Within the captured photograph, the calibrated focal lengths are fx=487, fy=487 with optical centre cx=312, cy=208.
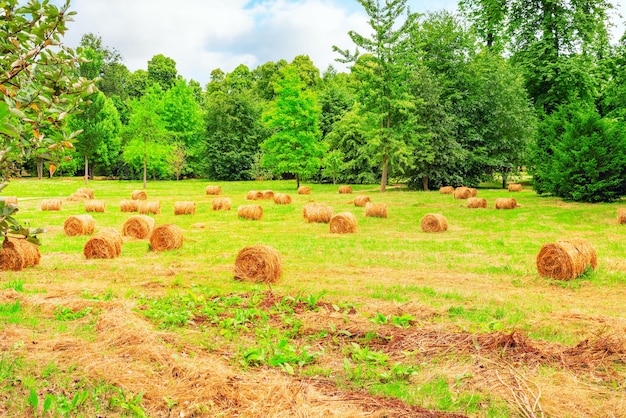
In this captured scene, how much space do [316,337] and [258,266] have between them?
3438 mm

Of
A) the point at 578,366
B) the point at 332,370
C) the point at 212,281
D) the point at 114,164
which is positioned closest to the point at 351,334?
the point at 332,370

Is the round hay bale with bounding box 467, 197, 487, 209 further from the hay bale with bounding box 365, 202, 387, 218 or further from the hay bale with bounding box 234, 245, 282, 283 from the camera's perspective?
the hay bale with bounding box 234, 245, 282, 283

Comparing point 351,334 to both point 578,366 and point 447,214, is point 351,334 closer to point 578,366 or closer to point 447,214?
point 578,366

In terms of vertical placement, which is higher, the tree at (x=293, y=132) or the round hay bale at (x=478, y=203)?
the tree at (x=293, y=132)

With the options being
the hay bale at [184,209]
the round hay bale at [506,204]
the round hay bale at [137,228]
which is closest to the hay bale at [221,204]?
the hay bale at [184,209]

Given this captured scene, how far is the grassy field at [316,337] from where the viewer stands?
192 inches

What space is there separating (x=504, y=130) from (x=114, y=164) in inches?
1782

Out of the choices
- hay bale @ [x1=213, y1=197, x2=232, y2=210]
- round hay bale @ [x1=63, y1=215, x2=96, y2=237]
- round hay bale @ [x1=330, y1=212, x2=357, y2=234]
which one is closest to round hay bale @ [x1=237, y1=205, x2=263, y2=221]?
hay bale @ [x1=213, y1=197, x2=232, y2=210]

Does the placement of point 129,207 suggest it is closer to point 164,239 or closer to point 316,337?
point 164,239

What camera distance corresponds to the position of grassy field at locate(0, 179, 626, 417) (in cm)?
487

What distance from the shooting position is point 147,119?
142ft

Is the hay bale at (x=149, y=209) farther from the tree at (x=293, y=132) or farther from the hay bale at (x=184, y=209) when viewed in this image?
the tree at (x=293, y=132)

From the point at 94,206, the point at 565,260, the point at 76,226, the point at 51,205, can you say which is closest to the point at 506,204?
the point at 565,260

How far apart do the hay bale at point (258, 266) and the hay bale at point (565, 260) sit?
562cm
